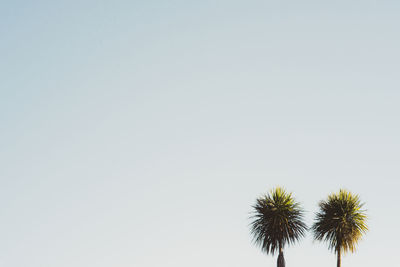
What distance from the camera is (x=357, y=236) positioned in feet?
161

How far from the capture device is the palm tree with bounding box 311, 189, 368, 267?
48.6m

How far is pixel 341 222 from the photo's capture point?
48594 millimetres

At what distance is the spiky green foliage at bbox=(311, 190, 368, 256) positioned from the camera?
160ft

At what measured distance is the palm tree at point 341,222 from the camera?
48625 mm

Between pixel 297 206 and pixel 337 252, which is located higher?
pixel 297 206

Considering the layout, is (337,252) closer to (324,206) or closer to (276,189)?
(324,206)

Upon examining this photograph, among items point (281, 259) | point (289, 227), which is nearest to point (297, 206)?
point (289, 227)

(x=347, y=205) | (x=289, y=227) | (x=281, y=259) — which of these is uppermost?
(x=347, y=205)

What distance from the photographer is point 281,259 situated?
48.9 meters

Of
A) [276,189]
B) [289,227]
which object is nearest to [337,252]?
[289,227]

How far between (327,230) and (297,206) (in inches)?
161

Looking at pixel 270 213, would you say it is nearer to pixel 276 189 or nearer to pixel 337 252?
pixel 276 189

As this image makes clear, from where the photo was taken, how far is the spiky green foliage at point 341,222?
160 feet

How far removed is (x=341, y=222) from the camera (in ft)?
159
